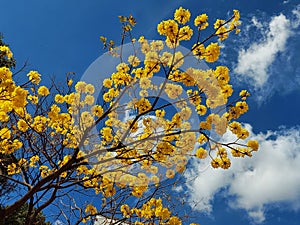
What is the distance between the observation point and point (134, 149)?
3.85 metres

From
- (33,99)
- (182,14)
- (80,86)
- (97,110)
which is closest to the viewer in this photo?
(182,14)

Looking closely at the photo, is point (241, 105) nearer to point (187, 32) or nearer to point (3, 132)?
point (187, 32)

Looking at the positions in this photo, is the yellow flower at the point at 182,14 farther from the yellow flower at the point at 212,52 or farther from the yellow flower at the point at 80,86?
the yellow flower at the point at 80,86

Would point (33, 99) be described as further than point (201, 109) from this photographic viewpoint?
Yes

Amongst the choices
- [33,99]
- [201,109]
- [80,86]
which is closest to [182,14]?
[201,109]

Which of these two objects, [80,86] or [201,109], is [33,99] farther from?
[201,109]

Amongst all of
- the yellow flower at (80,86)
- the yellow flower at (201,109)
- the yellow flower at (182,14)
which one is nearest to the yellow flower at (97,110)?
the yellow flower at (80,86)

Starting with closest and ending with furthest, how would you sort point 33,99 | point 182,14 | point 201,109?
point 182,14
point 201,109
point 33,99

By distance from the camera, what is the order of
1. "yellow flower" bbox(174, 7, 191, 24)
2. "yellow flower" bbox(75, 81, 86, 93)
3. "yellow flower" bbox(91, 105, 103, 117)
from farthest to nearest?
1. "yellow flower" bbox(75, 81, 86, 93)
2. "yellow flower" bbox(91, 105, 103, 117)
3. "yellow flower" bbox(174, 7, 191, 24)

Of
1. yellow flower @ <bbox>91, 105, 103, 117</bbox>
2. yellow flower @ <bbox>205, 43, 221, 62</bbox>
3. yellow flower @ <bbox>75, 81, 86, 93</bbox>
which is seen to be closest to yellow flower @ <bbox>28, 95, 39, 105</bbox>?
yellow flower @ <bbox>75, 81, 86, 93</bbox>

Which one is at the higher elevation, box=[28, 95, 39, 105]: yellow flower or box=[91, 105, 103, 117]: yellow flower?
box=[28, 95, 39, 105]: yellow flower

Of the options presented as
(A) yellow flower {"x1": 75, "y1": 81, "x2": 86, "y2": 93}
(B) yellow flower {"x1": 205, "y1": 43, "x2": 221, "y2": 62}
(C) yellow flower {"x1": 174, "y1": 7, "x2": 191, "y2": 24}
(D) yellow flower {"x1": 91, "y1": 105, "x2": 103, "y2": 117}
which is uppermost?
(C) yellow flower {"x1": 174, "y1": 7, "x2": 191, "y2": 24}

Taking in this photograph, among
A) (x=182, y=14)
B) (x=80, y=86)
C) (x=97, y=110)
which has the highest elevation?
(x=182, y=14)

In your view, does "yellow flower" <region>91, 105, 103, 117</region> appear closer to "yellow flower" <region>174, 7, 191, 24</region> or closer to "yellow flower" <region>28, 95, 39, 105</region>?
"yellow flower" <region>28, 95, 39, 105</region>
